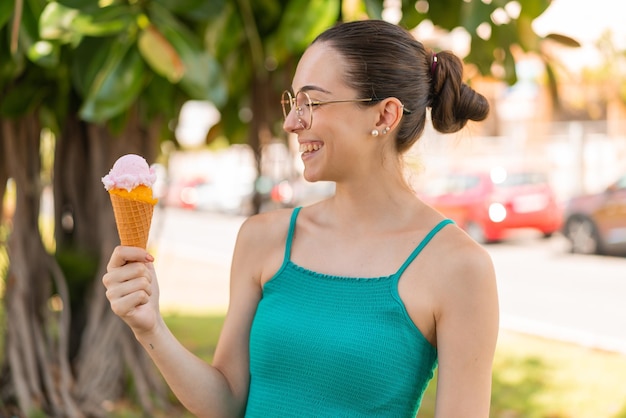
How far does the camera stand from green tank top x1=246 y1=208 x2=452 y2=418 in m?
1.62

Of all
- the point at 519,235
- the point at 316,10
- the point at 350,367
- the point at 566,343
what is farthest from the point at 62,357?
the point at 519,235

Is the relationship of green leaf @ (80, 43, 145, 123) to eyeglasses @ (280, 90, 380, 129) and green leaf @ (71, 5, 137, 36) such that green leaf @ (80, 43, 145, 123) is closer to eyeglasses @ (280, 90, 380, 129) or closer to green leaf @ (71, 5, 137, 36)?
green leaf @ (71, 5, 137, 36)

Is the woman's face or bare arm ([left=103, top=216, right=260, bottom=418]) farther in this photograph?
the woman's face

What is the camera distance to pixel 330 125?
1.69 metres

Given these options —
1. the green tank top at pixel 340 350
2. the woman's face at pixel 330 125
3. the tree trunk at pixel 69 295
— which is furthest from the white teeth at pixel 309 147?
the tree trunk at pixel 69 295

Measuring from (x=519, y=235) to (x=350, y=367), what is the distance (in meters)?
Result: 14.9

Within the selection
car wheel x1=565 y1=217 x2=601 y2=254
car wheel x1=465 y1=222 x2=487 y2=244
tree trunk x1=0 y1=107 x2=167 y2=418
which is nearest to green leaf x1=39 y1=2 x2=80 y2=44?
tree trunk x1=0 y1=107 x2=167 y2=418

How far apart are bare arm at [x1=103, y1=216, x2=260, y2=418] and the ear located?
40 cm

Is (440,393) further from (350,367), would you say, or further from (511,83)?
(511,83)

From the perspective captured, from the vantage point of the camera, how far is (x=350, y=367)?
1624 mm

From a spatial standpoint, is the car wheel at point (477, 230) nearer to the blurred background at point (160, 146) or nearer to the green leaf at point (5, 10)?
the blurred background at point (160, 146)

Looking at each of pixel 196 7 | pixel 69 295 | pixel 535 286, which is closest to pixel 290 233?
pixel 196 7

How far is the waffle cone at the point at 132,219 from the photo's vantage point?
62.6 inches

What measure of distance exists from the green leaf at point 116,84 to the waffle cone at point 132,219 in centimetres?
98
